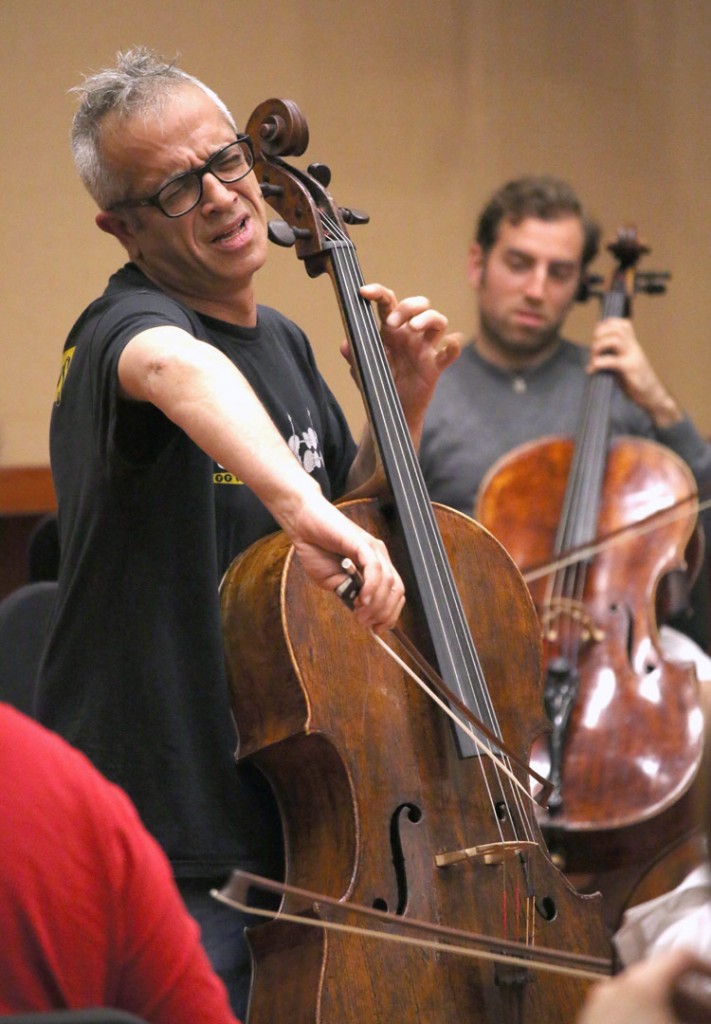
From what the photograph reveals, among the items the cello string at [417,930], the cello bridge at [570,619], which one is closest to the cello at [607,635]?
the cello bridge at [570,619]

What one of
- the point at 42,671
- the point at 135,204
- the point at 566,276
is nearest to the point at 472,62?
the point at 566,276

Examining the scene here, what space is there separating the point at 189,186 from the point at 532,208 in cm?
164

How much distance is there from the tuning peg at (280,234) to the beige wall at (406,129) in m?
1.86

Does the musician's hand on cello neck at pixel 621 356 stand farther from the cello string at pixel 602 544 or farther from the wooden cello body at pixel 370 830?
the wooden cello body at pixel 370 830

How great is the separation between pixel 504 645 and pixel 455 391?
5.15 ft

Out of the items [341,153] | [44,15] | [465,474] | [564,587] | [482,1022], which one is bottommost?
[482,1022]

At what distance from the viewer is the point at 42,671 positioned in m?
1.52

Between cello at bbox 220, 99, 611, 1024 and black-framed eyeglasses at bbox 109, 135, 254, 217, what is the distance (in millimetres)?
99

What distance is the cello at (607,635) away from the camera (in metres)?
2.00

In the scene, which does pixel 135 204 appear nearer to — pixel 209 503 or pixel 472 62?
pixel 209 503

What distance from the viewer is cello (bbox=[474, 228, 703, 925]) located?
2000 mm

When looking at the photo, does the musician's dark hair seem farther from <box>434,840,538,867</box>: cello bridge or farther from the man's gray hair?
<box>434,840,538,867</box>: cello bridge

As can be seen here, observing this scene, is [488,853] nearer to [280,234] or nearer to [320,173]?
[280,234]

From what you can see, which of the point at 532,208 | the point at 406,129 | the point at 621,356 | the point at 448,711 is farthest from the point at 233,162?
the point at 406,129
